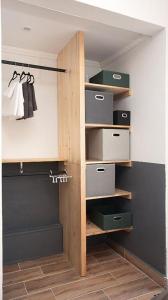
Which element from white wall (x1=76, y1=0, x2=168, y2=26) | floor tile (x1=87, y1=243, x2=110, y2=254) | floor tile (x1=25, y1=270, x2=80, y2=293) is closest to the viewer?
white wall (x1=76, y1=0, x2=168, y2=26)

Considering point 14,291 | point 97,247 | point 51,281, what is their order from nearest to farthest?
1. point 14,291
2. point 51,281
3. point 97,247

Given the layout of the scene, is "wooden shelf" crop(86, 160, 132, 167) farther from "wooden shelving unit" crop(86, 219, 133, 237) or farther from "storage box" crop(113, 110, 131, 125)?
"wooden shelving unit" crop(86, 219, 133, 237)

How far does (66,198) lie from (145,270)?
1.02m

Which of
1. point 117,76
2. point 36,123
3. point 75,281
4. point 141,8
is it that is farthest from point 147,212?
point 141,8

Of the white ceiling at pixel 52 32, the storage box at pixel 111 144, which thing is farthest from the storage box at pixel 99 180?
the white ceiling at pixel 52 32

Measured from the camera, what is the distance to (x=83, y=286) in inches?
74.9

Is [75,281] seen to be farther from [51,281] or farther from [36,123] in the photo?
[36,123]

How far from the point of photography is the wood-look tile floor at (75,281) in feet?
5.88

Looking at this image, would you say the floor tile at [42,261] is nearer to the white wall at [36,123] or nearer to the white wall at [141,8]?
the white wall at [36,123]

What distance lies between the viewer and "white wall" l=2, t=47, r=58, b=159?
2.33 metres

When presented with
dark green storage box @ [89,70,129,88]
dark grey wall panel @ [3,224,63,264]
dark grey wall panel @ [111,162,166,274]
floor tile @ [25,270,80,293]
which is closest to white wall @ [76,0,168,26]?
dark green storage box @ [89,70,129,88]

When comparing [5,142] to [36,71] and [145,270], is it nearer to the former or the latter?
[36,71]

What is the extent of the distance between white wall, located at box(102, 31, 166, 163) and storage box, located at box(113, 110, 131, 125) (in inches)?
2.1

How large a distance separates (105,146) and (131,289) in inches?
50.0
